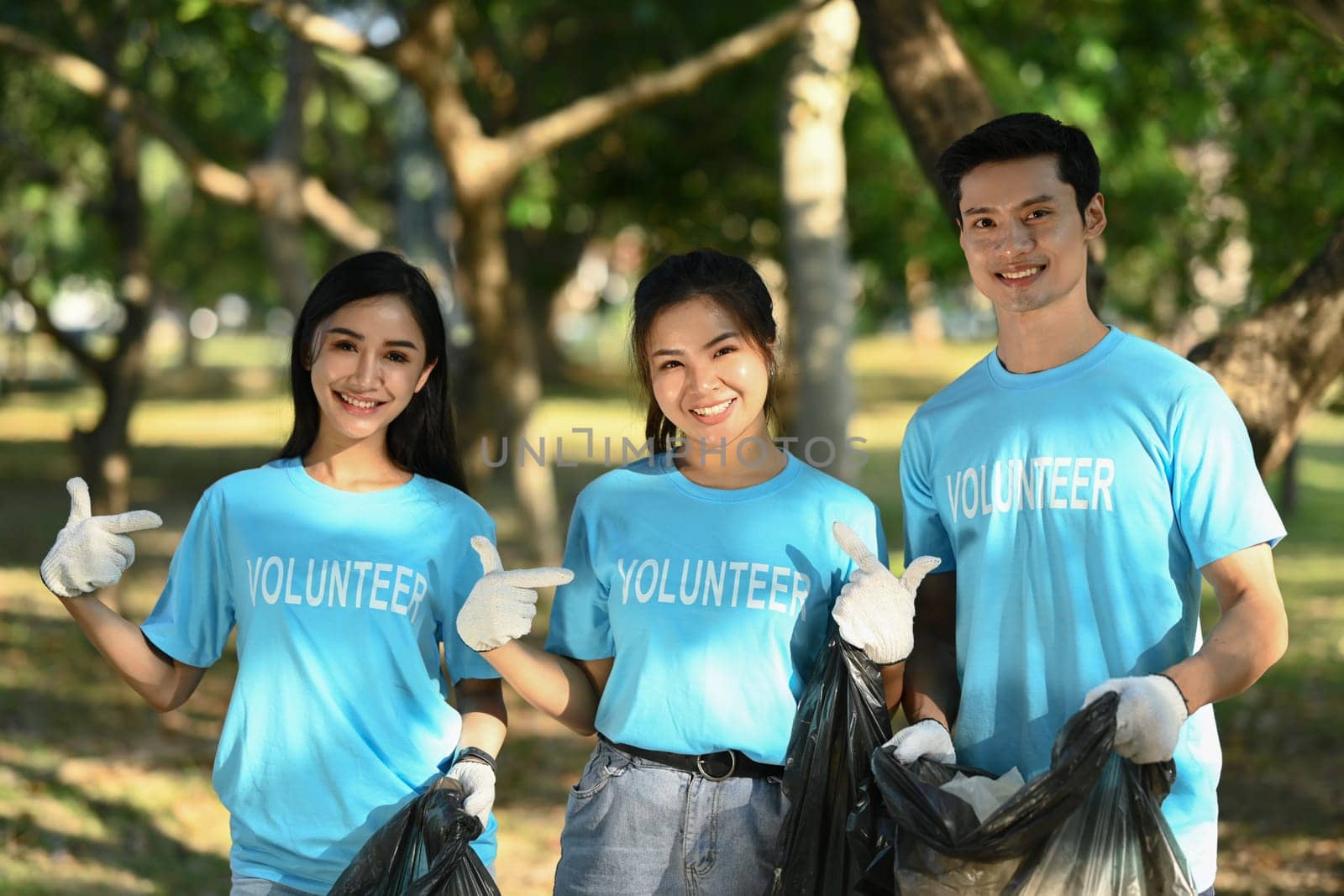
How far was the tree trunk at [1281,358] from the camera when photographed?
147 inches

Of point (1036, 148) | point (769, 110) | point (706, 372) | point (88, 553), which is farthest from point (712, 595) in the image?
point (769, 110)

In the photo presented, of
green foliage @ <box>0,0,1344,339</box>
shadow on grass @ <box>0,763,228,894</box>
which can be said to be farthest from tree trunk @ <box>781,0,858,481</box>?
shadow on grass @ <box>0,763,228,894</box>

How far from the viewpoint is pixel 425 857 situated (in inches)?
96.3

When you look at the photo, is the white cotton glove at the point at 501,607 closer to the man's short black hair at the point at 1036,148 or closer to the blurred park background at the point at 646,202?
the man's short black hair at the point at 1036,148

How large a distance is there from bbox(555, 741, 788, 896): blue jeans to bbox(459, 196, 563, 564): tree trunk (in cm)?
550

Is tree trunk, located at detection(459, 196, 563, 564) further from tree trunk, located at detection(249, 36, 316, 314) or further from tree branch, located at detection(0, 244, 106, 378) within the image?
tree branch, located at detection(0, 244, 106, 378)

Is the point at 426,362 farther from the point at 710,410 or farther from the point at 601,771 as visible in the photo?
the point at 601,771

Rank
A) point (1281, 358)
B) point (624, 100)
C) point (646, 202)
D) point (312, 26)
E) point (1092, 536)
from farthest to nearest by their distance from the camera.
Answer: point (646, 202) < point (624, 100) < point (312, 26) < point (1281, 358) < point (1092, 536)

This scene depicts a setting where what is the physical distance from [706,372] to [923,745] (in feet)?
2.41

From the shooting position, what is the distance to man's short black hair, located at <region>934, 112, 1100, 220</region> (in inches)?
94.9

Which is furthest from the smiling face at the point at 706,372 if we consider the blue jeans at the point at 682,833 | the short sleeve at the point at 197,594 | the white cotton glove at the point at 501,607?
the short sleeve at the point at 197,594

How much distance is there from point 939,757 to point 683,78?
18.4ft

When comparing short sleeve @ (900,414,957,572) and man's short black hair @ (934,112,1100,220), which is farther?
short sleeve @ (900,414,957,572)

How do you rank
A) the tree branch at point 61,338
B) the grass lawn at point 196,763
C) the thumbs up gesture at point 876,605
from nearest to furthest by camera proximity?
the thumbs up gesture at point 876,605
the grass lawn at point 196,763
the tree branch at point 61,338
